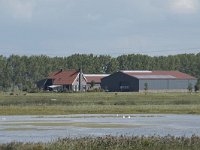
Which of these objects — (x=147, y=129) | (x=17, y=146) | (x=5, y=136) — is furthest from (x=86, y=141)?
(x=147, y=129)

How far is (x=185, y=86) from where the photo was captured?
166 meters

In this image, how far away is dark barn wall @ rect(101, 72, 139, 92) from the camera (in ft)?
520

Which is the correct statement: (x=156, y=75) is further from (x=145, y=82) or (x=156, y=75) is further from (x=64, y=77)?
(x=64, y=77)

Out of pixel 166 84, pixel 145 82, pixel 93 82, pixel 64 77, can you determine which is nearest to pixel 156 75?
pixel 166 84

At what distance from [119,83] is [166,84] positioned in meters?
11.0

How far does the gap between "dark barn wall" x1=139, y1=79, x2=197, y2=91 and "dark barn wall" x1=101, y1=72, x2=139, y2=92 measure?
346cm

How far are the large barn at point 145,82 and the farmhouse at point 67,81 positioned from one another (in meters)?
6.20

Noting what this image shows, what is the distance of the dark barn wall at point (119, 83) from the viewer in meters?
158

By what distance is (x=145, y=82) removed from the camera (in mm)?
156125

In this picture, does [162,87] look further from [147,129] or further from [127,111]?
[147,129]

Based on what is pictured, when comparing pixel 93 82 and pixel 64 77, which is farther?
pixel 64 77

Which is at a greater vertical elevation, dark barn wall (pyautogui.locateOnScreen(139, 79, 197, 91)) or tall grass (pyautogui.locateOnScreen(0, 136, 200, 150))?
dark barn wall (pyautogui.locateOnScreen(139, 79, 197, 91))

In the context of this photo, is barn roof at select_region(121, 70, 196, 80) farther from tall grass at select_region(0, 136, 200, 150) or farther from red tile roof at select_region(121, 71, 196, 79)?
tall grass at select_region(0, 136, 200, 150)

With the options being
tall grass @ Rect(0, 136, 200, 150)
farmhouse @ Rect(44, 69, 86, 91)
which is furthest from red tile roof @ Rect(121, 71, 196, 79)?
tall grass @ Rect(0, 136, 200, 150)
